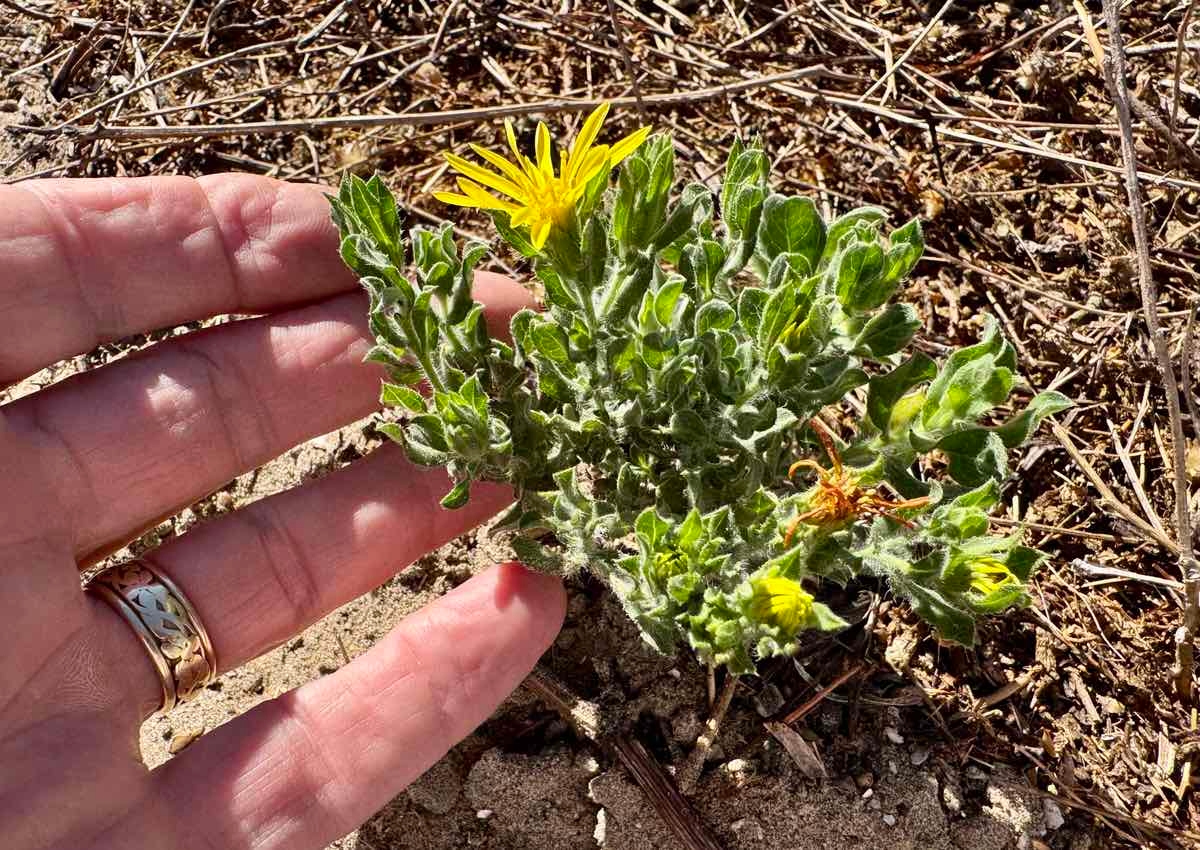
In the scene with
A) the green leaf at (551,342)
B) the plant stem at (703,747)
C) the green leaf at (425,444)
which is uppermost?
the green leaf at (551,342)

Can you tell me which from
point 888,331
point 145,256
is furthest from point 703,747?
point 145,256

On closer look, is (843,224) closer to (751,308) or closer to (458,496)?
(751,308)

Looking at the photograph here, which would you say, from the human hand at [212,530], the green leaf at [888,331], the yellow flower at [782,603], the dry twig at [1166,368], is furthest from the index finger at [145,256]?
the dry twig at [1166,368]

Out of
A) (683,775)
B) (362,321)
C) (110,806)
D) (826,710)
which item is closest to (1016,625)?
(826,710)

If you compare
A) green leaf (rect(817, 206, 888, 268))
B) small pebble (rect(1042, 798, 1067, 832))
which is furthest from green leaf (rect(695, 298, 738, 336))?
small pebble (rect(1042, 798, 1067, 832))

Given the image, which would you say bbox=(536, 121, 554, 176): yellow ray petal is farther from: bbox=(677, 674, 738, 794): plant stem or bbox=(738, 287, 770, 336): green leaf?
bbox=(677, 674, 738, 794): plant stem

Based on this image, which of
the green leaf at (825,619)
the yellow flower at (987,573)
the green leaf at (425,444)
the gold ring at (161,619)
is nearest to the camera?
the green leaf at (825,619)

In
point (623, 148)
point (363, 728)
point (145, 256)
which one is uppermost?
point (623, 148)

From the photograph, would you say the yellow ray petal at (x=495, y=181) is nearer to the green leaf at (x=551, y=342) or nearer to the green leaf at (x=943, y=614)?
the green leaf at (x=551, y=342)
